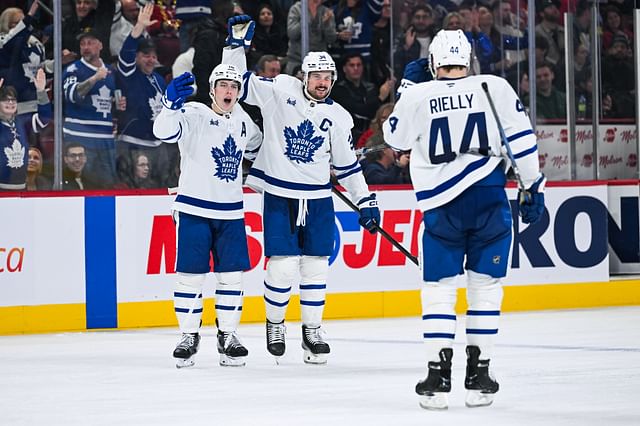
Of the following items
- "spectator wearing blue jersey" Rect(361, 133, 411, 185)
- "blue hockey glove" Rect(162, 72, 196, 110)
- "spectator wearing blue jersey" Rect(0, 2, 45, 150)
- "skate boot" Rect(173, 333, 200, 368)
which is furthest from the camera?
"spectator wearing blue jersey" Rect(361, 133, 411, 185)

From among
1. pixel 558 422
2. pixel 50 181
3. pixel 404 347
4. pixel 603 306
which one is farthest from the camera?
pixel 603 306

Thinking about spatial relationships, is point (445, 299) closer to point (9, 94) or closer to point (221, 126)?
point (221, 126)

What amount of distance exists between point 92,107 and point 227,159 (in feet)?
9.16

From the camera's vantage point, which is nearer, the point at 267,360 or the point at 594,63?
the point at 267,360

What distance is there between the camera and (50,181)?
8844mm

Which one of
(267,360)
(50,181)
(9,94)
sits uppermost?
(9,94)

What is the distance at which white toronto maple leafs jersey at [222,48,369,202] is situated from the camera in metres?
6.75

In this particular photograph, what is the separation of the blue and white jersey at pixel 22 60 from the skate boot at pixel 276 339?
301cm

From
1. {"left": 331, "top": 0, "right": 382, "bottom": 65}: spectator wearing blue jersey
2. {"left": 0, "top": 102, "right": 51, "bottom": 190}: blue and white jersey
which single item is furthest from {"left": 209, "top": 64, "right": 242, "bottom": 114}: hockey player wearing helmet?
{"left": 331, "top": 0, "right": 382, "bottom": 65}: spectator wearing blue jersey

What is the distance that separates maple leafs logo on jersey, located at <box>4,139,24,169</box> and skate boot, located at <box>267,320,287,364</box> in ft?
9.03

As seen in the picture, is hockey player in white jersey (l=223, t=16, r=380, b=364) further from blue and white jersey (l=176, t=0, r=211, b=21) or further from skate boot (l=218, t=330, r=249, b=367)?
blue and white jersey (l=176, t=0, r=211, b=21)

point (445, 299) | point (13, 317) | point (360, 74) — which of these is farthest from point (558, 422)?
point (360, 74)

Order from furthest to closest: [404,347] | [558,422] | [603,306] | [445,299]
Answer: [603,306]
[404,347]
[445,299]
[558,422]

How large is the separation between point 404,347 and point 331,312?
1.90 meters
